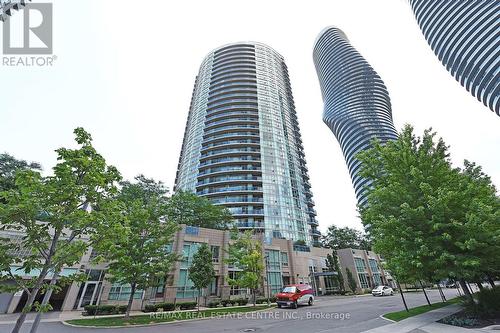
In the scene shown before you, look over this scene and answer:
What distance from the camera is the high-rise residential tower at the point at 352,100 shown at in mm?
95125

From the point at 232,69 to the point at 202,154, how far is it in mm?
35979

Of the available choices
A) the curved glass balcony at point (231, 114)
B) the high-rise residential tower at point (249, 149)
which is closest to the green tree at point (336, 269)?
the high-rise residential tower at point (249, 149)

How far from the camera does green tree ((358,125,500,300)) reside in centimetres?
1041

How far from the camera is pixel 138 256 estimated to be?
17500 millimetres

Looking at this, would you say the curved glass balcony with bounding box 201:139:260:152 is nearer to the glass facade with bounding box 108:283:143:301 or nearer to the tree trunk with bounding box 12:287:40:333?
the glass facade with bounding box 108:283:143:301

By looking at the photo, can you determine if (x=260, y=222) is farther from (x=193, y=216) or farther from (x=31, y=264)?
(x=31, y=264)

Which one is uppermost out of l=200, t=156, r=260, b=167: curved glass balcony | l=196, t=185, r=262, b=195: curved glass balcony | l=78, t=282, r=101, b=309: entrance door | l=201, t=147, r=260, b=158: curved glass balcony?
l=201, t=147, r=260, b=158: curved glass balcony

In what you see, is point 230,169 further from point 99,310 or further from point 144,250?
point 144,250

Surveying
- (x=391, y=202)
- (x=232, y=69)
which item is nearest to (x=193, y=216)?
(x=391, y=202)

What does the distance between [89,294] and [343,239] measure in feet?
223

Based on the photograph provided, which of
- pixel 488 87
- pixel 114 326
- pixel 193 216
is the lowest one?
pixel 114 326

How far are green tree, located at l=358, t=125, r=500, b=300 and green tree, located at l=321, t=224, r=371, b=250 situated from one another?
211ft

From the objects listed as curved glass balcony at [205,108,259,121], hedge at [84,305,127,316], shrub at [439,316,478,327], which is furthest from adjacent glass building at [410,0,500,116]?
hedge at [84,305,127,316]

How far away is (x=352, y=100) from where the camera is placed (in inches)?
4146
